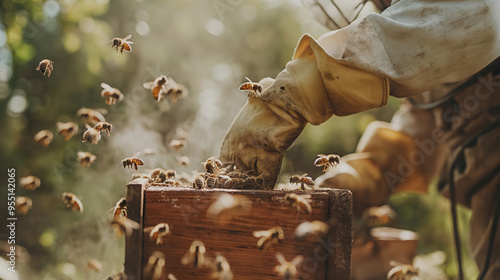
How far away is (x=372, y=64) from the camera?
61.3 inches

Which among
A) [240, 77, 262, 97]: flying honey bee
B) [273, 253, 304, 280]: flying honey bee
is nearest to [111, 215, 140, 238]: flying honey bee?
[273, 253, 304, 280]: flying honey bee

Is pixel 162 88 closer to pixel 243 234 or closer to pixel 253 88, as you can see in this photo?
pixel 253 88

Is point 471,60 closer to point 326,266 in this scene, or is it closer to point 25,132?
point 326,266

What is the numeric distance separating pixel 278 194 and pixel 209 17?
6.99m

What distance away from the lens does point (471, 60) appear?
166 centimetres

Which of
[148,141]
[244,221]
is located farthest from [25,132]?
[244,221]

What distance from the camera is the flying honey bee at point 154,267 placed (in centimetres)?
149

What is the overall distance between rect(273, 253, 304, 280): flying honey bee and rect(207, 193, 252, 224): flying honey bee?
18 cm

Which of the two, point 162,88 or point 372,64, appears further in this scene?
point 162,88

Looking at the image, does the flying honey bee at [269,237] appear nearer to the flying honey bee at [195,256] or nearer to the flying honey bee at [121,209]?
the flying honey bee at [195,256]

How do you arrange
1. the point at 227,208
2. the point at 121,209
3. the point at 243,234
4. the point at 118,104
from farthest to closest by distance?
the point at 118,104 < the point at 121,209 < the point at 243,234 < the point at 227,208

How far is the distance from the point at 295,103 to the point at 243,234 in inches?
19.5

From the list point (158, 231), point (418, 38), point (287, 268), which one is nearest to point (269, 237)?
point (287, 268)

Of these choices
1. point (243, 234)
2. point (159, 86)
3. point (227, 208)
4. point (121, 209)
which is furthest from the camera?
point (159, 86)
